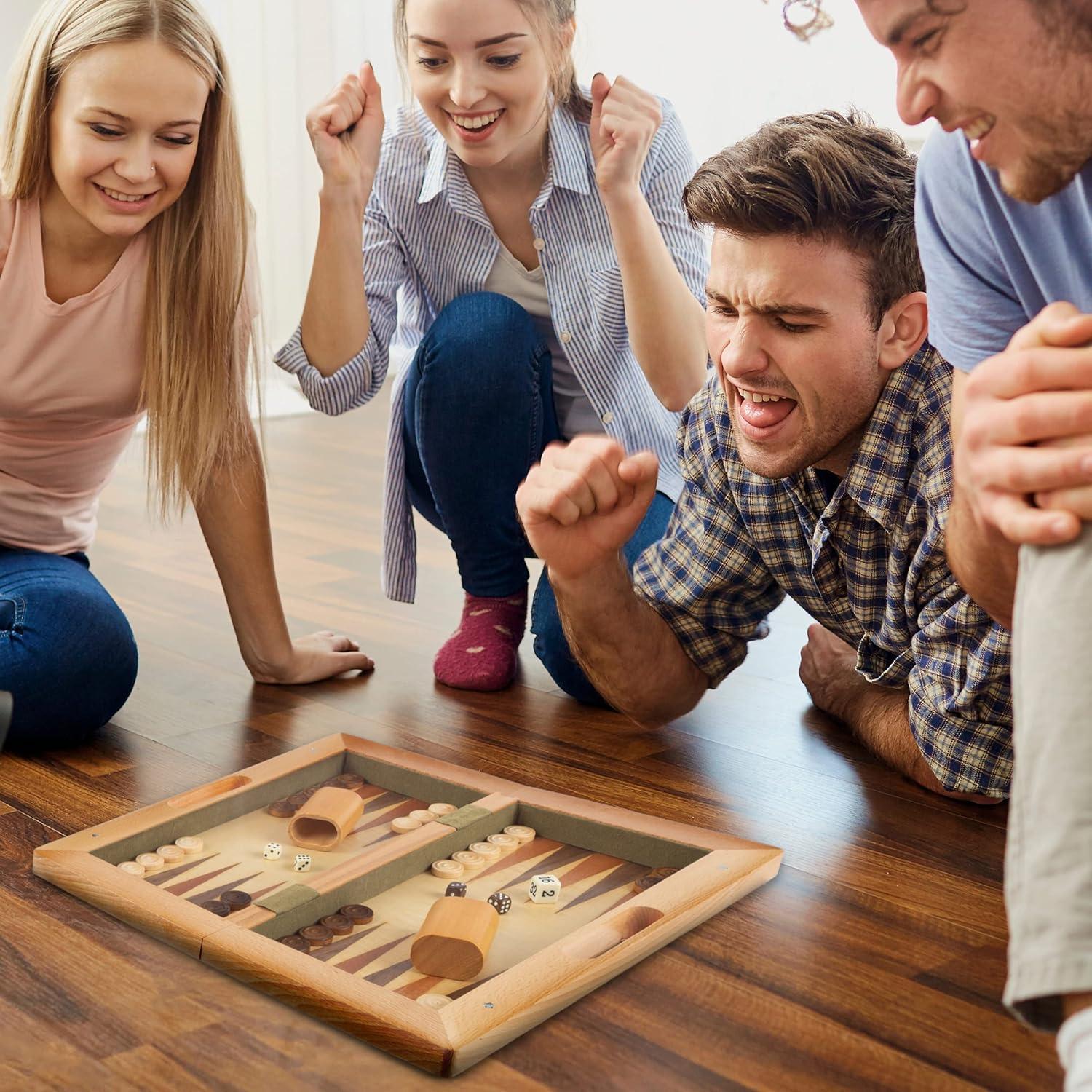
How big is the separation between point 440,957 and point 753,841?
420mm

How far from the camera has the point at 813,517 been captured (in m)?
1.69

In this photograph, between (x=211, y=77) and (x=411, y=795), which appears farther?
(x=211, y=77)

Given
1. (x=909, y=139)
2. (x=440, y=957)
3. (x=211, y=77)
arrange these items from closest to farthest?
1. (x=440, y=957)
2. (x=211, y=77)
3. (x=909, y=139)

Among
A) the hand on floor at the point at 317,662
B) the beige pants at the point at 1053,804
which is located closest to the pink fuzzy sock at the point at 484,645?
the hand on floor at the point at 317,662

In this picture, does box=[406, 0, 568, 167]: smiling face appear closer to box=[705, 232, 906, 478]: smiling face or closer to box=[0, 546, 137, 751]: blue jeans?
box=[705, 232, 906, 478]: smiling face

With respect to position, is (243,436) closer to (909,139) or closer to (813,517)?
(813,517)

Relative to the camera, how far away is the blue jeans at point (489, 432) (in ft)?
6.91

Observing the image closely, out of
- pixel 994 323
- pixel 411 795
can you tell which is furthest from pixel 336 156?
pixel 994 323

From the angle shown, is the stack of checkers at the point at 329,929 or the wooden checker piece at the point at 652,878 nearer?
the stack of checkers at the point at 329,929

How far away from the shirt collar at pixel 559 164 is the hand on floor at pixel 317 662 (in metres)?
0.71

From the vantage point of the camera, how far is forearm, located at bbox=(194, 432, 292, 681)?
203 centimetres

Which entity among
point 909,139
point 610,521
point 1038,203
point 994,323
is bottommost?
point 610,521

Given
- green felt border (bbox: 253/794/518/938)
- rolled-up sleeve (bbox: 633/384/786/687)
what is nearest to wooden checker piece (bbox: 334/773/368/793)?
green felt border (bbox: 253/794/518/938)

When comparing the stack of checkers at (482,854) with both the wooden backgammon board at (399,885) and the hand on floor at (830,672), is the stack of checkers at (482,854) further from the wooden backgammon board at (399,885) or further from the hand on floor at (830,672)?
the hand on floor at (830,672)
